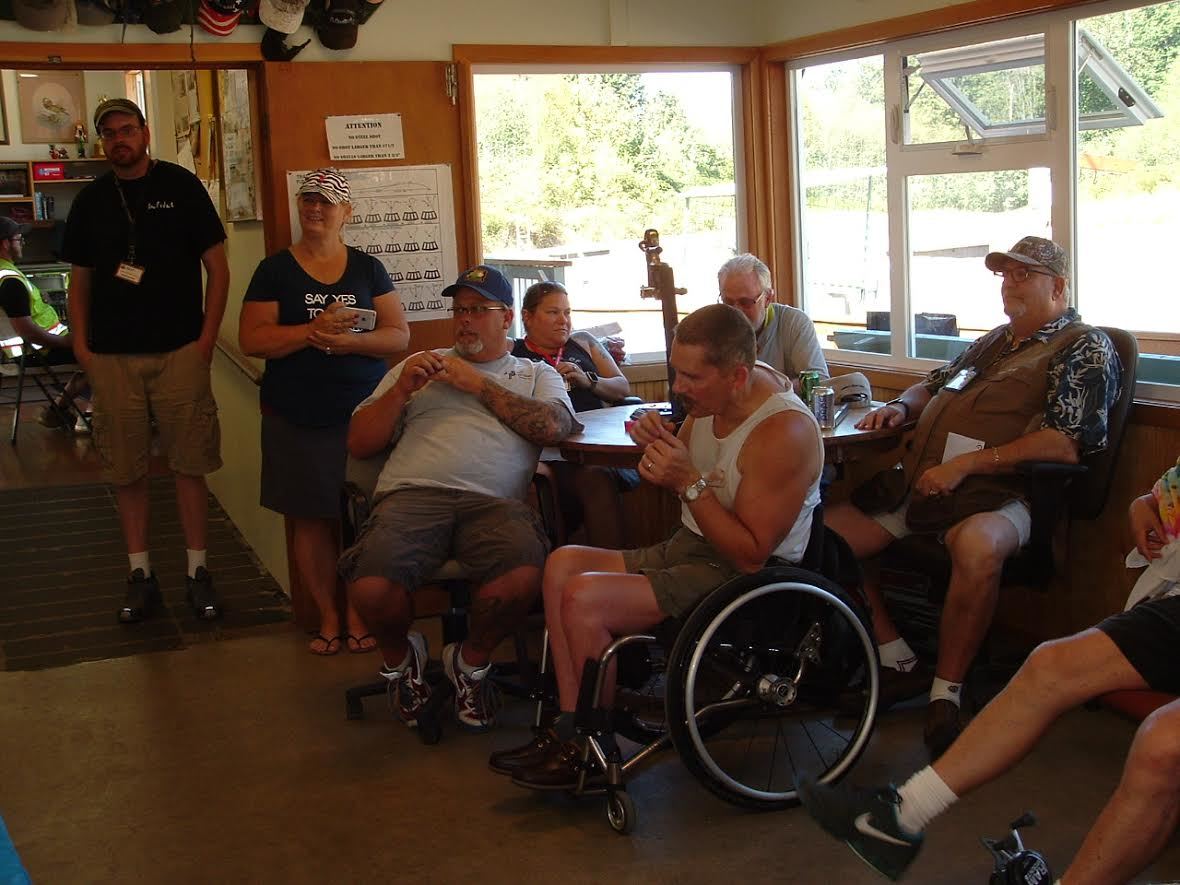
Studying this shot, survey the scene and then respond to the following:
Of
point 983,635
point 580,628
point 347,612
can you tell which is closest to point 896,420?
point 983,635

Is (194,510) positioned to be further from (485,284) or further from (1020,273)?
(1020,273)

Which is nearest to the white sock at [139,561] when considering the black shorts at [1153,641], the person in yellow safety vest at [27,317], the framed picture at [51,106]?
the black shorts at [1153,641]

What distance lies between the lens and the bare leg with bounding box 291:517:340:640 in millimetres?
4430

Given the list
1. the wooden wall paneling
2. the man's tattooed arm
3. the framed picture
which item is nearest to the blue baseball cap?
the man's tattooed arm

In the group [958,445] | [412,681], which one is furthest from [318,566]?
[958,445]

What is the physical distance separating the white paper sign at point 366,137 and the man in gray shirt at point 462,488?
1.07 m

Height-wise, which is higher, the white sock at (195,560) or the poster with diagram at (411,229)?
the poster with diagram at (411,229)

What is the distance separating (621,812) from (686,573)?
55cm

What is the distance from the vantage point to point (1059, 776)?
3.15 meters

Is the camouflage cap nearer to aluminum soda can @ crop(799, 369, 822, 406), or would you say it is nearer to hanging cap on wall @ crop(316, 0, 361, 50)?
aluminum soda can @ crop(799, 369, 822, 406)

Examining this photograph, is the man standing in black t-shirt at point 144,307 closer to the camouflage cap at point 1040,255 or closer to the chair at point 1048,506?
the chair at point 1048,506

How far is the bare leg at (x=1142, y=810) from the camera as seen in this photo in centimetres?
216

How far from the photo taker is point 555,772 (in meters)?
2.99

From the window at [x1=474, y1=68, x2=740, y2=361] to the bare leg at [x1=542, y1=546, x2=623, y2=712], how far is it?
202 cm
